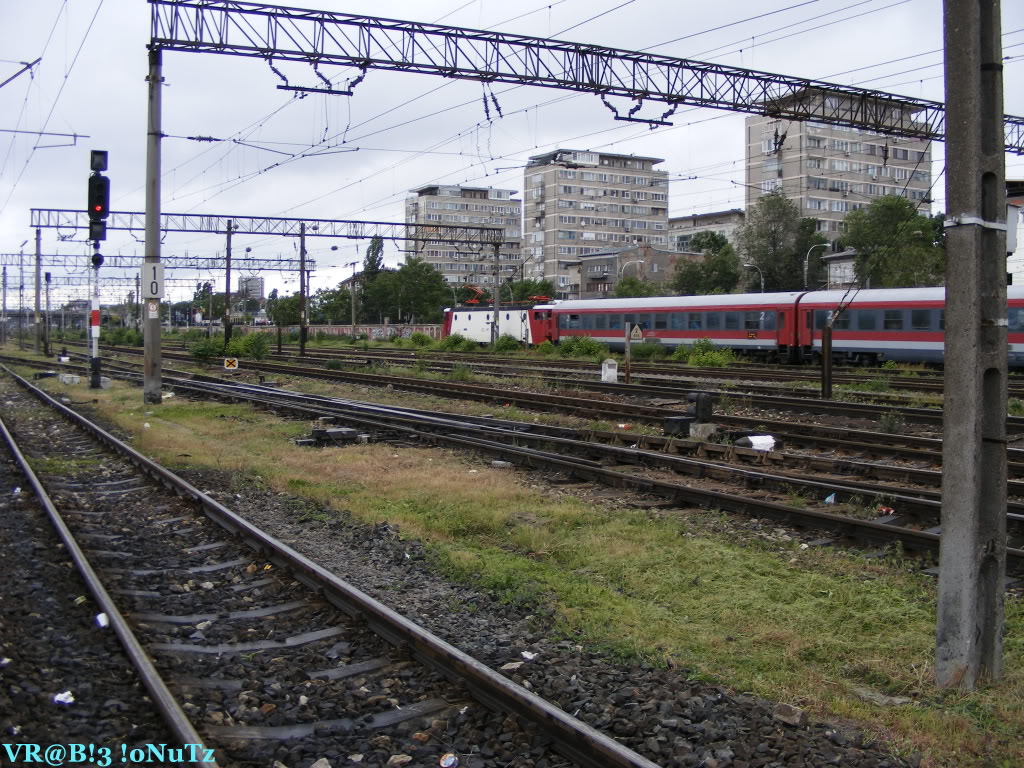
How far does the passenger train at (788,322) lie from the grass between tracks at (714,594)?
1512 cm

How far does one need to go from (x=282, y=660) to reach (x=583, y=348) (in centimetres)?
3527

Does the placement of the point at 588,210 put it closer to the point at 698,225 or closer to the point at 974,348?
the point at 698,225

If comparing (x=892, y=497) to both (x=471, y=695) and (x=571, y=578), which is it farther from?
(x=471, y=695)

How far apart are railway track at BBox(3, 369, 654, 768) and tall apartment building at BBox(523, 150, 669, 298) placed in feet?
354

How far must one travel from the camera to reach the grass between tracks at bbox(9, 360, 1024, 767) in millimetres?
4730

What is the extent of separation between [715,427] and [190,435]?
9638mm

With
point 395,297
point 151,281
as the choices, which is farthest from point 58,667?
point 395,297

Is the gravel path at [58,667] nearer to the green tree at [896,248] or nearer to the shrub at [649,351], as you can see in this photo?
the green tree at [896,248]

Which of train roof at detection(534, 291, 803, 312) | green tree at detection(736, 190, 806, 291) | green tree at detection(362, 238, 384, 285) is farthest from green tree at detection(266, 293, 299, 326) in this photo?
train roof at detection(534, 291, 803, 312)

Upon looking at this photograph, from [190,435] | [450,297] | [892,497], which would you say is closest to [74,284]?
[450,297]

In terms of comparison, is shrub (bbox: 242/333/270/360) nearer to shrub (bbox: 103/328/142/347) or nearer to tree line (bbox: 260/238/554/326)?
shrub (bbox: 103/328/142/347)

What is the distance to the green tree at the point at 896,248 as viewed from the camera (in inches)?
1941

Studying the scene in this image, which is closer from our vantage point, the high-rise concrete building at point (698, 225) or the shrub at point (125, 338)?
the shrub at point (125, 338)

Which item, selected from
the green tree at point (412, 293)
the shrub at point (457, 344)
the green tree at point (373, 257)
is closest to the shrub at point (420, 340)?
the shrub at point (457, 344)
